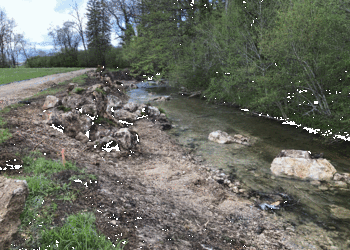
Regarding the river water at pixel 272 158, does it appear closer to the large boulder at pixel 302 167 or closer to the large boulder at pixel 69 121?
the large boulder at pixel 302 167

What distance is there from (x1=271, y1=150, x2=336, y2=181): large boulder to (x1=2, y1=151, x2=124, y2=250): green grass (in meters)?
5.85

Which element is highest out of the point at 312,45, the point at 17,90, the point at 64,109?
the point at 312,45

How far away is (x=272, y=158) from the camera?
786cm

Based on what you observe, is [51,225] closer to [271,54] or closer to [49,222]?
[49,222]

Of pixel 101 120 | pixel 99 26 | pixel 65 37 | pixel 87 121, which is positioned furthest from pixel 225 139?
pixel 65 37

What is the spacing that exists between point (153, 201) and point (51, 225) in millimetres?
2141

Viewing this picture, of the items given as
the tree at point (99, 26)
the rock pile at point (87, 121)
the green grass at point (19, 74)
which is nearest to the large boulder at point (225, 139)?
the rock pile at point (87, 121)

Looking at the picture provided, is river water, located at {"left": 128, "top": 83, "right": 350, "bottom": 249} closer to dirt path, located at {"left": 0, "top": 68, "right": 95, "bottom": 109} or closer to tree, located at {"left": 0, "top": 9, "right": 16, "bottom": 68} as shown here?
dirt path, located at {"left": 0, "top": 68, "right": 95, "bottom": 109}

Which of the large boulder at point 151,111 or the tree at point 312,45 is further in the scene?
the large boulder at point 151,111

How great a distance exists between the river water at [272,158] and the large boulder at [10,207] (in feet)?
15.7

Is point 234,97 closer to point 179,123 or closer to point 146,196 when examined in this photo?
point 179,123

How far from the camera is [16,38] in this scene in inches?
2120

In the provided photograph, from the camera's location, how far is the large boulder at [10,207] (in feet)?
7.72

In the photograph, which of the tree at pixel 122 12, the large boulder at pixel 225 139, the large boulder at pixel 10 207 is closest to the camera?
the large boulder at pixel 10 207
